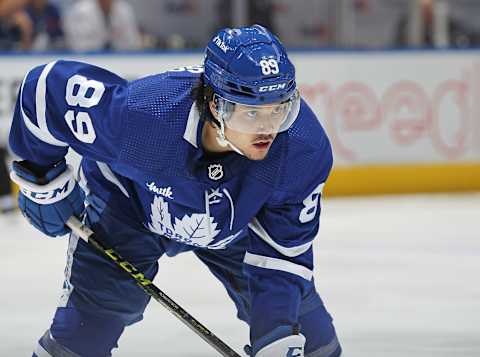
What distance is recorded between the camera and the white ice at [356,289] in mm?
3051

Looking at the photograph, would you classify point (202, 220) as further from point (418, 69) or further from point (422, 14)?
point (422, 14)

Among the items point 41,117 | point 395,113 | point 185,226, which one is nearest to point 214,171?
point 185,226

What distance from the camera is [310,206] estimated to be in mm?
2209

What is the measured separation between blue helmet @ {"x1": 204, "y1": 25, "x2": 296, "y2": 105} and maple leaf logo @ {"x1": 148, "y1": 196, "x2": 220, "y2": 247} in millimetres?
346

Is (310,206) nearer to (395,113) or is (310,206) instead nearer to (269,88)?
(269,88)

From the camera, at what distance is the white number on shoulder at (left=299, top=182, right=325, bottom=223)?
2.20 meters

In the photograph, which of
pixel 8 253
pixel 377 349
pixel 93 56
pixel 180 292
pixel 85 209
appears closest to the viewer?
pixel 85 209

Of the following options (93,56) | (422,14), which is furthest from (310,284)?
(422,14)

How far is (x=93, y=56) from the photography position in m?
5.83

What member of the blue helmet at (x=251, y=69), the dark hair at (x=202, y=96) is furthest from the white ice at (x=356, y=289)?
the blue helmet at (x=251, y=69)

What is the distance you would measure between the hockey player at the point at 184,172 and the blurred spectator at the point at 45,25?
3.59 meters

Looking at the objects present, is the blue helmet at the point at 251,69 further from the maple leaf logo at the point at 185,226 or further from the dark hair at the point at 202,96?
the maple leaf logo at the point at 185,226

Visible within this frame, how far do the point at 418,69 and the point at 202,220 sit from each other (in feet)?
13.5

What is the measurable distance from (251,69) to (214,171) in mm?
289
